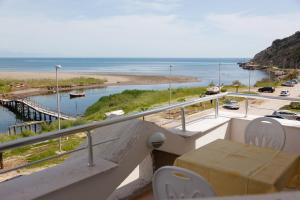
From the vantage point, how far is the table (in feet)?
5.01

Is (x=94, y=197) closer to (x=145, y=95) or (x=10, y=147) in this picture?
(x=10, y=147)

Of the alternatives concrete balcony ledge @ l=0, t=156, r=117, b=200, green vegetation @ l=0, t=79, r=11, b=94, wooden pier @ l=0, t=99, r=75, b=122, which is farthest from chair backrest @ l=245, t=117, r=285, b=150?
green vegetation @ l=0, t=79, r=11, b=94

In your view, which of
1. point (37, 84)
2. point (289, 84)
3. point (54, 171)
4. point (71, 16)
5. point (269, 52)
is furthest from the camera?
point (269, 52)

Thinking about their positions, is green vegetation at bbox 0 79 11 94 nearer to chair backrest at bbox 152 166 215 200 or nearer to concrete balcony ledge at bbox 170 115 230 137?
concrete balcony ledge at bbox 170 115 230 137

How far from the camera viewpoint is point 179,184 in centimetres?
136

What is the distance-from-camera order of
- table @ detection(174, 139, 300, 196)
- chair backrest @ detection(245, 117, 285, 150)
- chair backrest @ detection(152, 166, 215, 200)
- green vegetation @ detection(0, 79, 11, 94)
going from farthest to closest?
green vegetation @ detection(0, 79, 11, 94) → chair backrest @ detection(245, 117, 285, 150) → table @ detection(174, 139, 300, 196) → chair backrest @ detection(152, 166, 215, 200)

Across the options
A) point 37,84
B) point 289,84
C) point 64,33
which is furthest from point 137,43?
point 37,84

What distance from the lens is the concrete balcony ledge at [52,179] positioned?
5.17 feet

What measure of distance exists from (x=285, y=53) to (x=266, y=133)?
6435cm

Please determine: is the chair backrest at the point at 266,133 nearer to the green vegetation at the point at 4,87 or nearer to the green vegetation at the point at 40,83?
the green vegetation at the point at 4,87

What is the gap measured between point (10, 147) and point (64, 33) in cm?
2919

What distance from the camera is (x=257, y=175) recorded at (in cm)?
155

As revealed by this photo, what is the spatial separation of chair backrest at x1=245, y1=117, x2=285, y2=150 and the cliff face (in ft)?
189

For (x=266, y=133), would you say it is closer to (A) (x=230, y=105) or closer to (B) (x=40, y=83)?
(A) (x=230, y=105)
